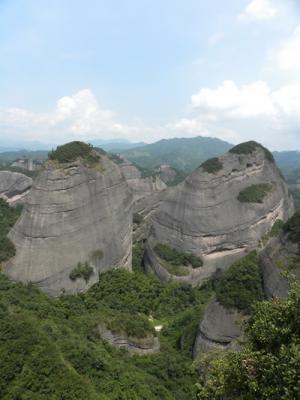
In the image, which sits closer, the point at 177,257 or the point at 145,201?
the point at 177,257

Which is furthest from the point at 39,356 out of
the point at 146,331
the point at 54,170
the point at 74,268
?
the point at 54,170

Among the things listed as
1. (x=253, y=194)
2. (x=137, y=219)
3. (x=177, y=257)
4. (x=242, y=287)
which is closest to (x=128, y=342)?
(x=242, y=287)

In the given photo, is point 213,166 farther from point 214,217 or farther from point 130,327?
point 130,327

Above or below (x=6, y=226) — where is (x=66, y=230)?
above

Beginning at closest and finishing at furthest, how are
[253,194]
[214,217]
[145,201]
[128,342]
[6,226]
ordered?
1. [128,342]
2. [214,217]
3. [253,194]
4. [6,226]
5. [145,201]

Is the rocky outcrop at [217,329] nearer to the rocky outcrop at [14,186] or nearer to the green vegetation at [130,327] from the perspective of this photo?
the green vegetation at [130,327]

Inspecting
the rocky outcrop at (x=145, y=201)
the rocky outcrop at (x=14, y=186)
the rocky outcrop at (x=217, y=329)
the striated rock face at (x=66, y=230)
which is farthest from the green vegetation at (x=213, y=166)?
the rocky outcrop at (x=14, y=186)
